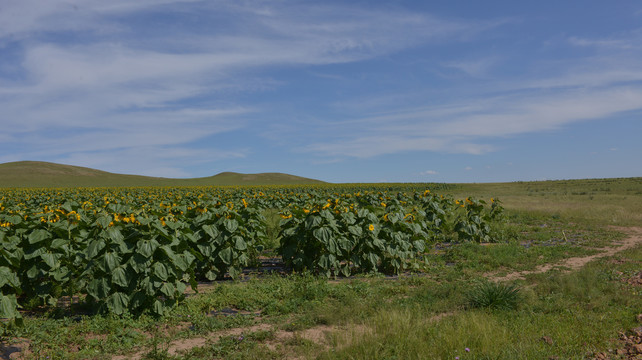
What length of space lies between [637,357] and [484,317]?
1761mm

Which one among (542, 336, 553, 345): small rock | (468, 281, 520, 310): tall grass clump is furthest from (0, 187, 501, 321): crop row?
(542, 336, 553, 345): small rock

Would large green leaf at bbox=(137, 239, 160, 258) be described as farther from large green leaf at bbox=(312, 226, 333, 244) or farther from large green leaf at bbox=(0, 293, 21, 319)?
large green leaf at bbox=(312, 226, 333, 244)

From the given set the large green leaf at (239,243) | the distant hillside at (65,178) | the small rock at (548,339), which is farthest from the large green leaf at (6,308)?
the distant hillside at (65,178)

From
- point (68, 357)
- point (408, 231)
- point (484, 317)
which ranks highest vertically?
point (408, 231)

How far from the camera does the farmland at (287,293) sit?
5.12 metres

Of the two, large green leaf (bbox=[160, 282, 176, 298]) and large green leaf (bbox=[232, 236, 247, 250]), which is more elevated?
large green leaf (bbox=[232, 236, 247, 250])

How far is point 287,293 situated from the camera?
24.2 ft

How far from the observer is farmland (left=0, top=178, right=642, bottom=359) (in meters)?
5.12

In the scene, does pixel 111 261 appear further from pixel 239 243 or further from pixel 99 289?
pixel 239 243

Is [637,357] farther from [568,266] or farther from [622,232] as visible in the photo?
[622,232]

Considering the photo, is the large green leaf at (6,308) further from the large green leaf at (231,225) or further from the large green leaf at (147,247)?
the large green leaf at (231,225)

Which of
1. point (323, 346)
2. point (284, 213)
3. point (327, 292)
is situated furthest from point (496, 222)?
point (323, 346)

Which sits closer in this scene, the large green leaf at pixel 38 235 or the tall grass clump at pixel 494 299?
the large green leaf at pixel 38 235

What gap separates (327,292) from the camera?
7297 mm
